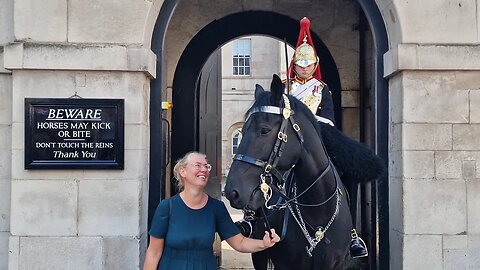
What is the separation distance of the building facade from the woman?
5.24ft

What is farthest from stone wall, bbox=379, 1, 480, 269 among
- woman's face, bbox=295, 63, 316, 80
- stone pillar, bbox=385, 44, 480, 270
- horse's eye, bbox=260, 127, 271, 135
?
horse's eye, bbox=260, 127, 271, 135

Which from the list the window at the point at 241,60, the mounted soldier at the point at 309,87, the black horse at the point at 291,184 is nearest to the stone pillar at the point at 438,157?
the mounted soldier at the point at 309,87

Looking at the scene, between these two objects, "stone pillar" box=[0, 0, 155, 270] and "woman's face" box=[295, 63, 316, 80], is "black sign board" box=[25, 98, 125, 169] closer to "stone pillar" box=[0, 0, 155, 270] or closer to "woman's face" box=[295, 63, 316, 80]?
"stone pillar" box=[0, 0, 155, 270]

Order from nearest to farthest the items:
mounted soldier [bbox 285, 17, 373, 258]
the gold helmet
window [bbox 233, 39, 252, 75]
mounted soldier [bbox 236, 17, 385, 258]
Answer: mounted soldier [bbox 236, 17, 385, 258]
mounted soldier [bbox 285, 17, 373, 258]
the gold helmet
window [bbox 233, 39, 252, 75]

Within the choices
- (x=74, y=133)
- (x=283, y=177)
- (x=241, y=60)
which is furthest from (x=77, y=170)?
(x=241, y=60)

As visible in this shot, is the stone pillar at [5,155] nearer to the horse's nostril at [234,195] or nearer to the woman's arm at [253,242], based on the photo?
the woman's arm at [253,242]

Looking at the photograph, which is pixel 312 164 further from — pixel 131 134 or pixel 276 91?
pixel 131 134

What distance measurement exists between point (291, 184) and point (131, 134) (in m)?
1.72

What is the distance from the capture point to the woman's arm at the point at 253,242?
138 inches

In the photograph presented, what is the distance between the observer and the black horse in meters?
3.34

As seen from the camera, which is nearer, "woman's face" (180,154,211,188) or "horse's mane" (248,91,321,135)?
"woman's face" (180,154,211,188)

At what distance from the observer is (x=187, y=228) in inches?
135

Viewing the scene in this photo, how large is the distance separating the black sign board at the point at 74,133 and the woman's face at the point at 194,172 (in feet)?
5.59

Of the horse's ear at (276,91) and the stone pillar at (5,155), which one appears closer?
the horse's ear at (276,91)
